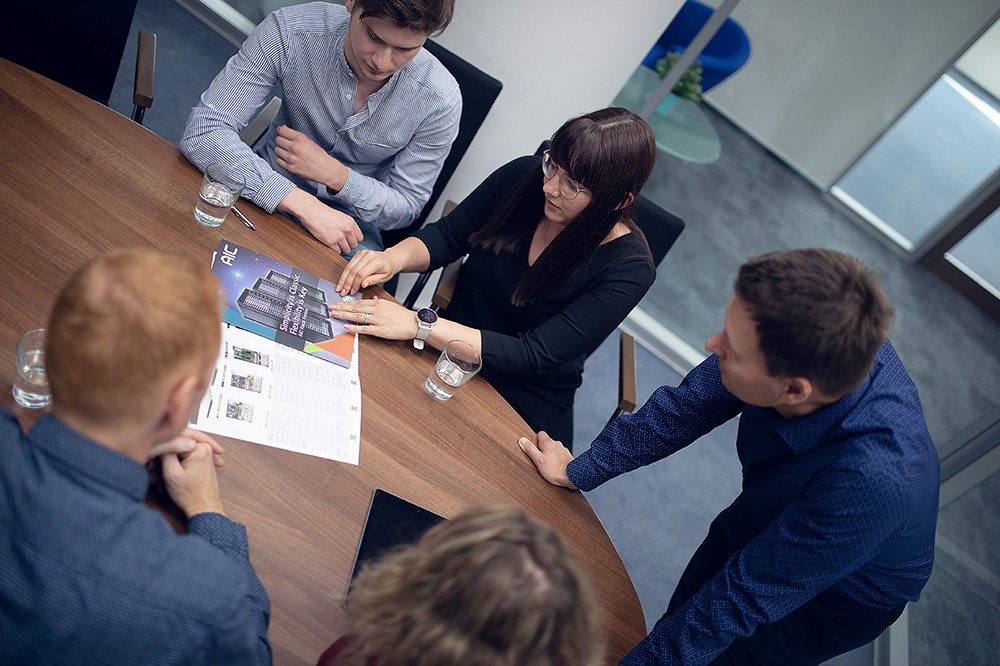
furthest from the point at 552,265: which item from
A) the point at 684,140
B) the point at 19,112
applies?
the point at 684,140

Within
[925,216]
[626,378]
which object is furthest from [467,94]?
[925,216]

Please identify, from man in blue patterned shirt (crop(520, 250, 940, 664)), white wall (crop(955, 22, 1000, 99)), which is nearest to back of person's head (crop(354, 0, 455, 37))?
man in blue patterned shirt (crop(520, 250, 940, 664))

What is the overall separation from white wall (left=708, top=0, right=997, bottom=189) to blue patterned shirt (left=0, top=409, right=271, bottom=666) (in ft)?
9.28

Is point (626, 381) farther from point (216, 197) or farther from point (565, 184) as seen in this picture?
point (216, 197)

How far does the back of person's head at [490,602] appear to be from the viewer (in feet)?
2.92

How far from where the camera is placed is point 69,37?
2355 mm

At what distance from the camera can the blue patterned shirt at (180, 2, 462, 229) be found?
1.98m

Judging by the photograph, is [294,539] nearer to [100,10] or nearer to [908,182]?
[100,10]

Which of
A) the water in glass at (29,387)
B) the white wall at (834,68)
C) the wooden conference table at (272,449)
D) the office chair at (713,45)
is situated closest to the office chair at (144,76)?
the wooden conference table at (272,449)

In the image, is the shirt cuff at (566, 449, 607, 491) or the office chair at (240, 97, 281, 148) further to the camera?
the office chair at (240, 97, 281, 148)

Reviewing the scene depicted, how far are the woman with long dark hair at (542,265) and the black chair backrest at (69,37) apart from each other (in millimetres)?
1166

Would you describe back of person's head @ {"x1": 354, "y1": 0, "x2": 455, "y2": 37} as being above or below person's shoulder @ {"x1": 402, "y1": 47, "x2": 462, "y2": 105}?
above

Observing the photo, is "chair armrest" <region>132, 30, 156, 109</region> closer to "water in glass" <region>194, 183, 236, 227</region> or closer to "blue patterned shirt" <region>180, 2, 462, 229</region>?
"blue patterned shirt" <region>180, 2, 462, 229</region>

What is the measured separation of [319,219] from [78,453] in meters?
1.18
